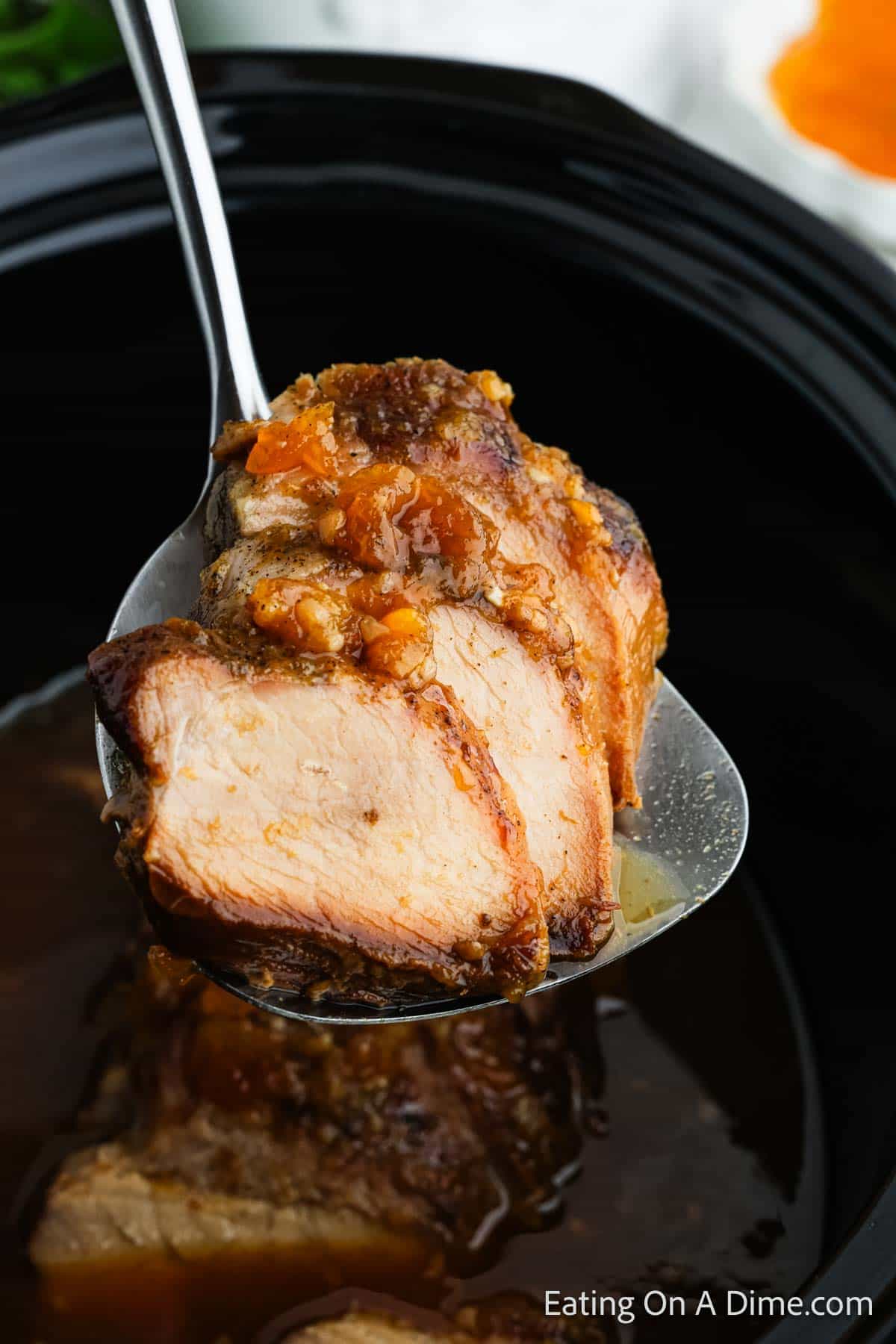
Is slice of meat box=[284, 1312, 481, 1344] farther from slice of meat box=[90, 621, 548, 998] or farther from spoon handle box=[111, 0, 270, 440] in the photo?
spoon handle box=[111, 0, 270, 440]

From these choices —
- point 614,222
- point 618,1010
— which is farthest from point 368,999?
point 614,222

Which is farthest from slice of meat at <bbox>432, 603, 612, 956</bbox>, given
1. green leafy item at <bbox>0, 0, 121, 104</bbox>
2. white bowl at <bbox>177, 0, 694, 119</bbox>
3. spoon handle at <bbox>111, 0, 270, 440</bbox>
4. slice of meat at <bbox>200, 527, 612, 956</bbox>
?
green leafy item at <bbox>0, 0, 121, 104</bbox>

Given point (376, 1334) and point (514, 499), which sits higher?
point (514, 499)

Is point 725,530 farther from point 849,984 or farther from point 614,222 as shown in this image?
point 849,984

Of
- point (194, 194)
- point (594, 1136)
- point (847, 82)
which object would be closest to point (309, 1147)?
point (594, 1136)

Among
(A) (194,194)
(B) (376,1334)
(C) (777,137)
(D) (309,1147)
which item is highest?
(C) (777,137)

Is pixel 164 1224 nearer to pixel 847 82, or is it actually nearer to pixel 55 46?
pixel 55 46

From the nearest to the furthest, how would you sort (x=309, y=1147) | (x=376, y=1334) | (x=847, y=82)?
(x=376, y=1334) < (x=309, y=1147) < (x=847, y=82)
